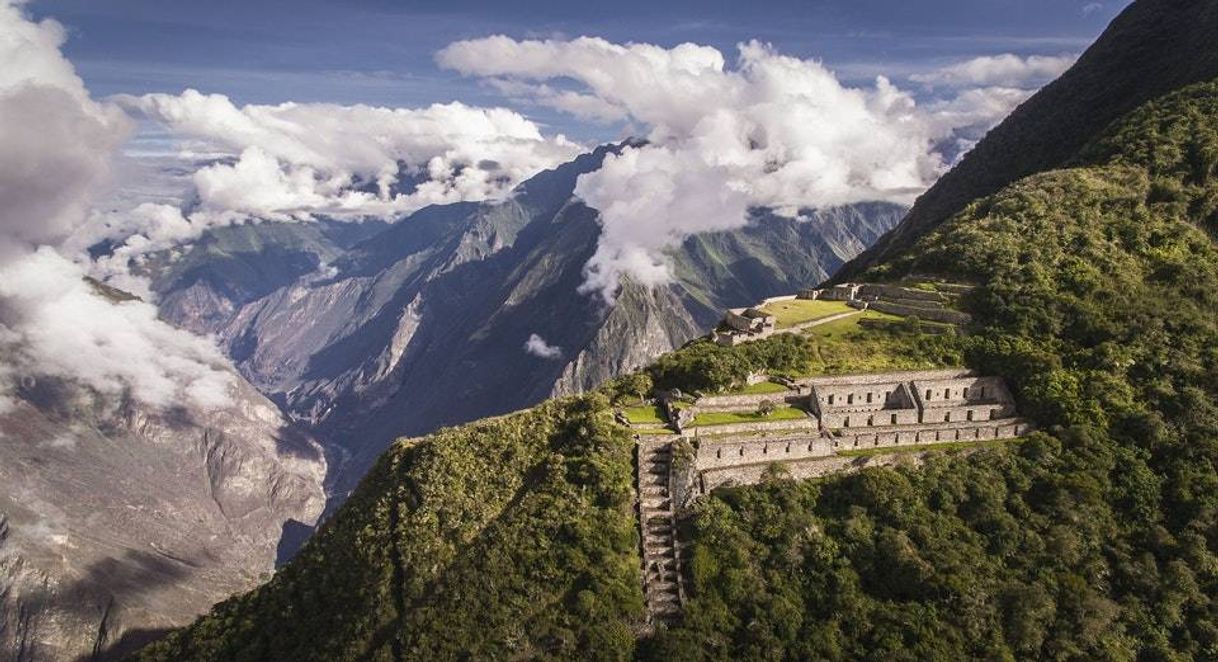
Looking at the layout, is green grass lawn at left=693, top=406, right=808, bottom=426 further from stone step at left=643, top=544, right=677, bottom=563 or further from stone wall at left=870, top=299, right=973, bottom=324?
stone wall at left=870, top=299, right=973, bottom=324

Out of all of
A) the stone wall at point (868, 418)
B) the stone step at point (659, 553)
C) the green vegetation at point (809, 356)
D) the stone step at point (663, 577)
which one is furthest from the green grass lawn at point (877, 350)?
the stone step at point (663, 577)

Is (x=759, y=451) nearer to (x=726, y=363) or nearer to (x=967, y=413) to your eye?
(x=726, y=363)

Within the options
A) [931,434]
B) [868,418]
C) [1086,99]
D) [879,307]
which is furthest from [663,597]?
[1086,99]

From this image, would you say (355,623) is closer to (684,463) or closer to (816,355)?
(684,463)

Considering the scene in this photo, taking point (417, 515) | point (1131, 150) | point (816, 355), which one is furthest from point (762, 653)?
point (1131, 150)

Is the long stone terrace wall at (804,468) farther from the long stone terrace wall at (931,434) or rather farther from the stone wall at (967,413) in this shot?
the stone wall at (967,413)

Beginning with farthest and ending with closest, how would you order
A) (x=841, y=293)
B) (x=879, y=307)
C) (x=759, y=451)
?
(x=841, y=293) < (x=879, y=307) < (x=759, y=451)
